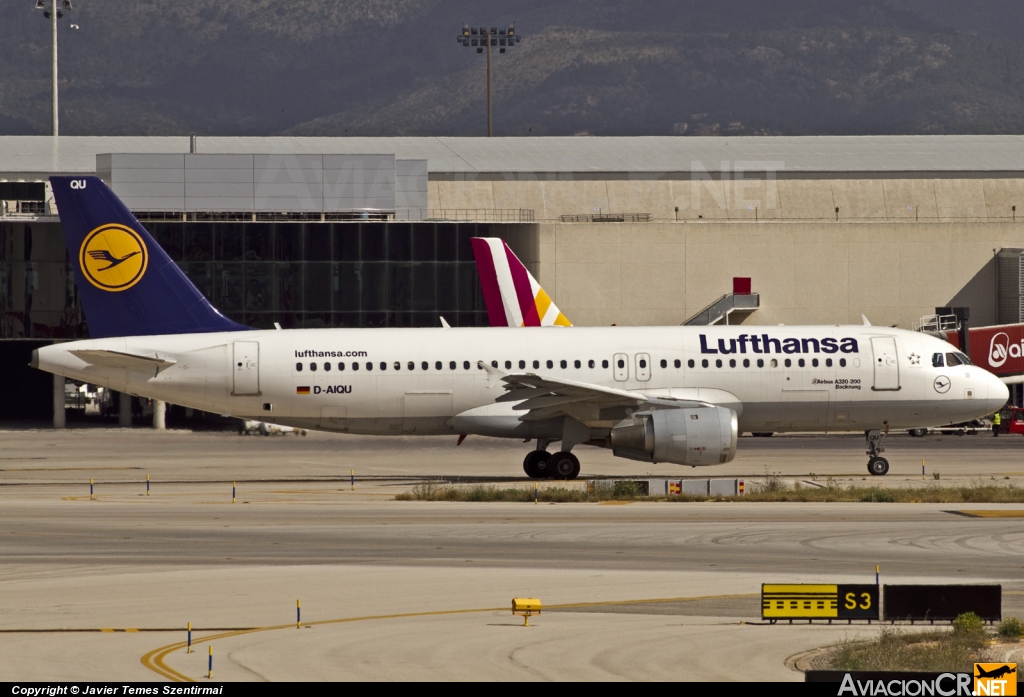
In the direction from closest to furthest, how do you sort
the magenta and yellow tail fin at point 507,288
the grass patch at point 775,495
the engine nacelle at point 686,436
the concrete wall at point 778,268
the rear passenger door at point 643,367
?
the grass patch at point 775,495, the engine nacelle at point 686,436, the rear passenger door at point 643,367, the magenta and yellow tail fin at point 507,288, the concrete wall at point 778,268

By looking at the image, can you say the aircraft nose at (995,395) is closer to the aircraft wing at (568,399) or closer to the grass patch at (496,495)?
the aircraft wing at (568,399)

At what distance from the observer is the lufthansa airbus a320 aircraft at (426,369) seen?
42.3 m

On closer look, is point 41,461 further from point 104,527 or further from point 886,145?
point 886,145

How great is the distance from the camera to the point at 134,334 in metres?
42.5

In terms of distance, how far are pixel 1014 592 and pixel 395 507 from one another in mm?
16546

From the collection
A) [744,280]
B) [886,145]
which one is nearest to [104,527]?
[744,280]

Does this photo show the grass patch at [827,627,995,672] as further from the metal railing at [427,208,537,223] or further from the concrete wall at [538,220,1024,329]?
the metal railing at [427,208,537,223]

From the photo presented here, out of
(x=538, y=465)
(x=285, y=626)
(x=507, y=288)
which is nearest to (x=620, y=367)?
(x=538, y=465)

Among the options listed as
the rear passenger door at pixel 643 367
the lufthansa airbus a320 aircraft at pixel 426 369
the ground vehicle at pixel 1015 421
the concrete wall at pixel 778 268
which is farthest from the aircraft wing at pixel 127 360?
the ground vehicle at pixel 1015 421

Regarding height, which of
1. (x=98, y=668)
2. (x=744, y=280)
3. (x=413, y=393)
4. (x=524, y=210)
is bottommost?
(x=98, y=668)

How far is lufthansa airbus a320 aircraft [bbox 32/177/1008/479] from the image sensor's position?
4228 centimetres

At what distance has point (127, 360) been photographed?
41.8 meters

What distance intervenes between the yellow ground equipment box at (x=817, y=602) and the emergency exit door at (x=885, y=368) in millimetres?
23152

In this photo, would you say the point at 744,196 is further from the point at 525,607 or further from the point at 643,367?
the point at 525,607
